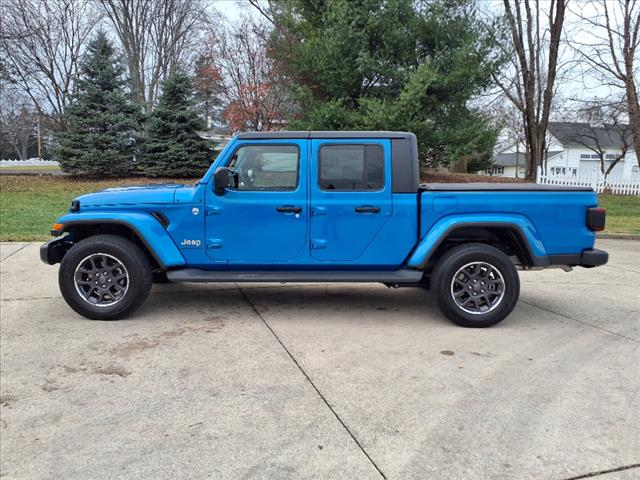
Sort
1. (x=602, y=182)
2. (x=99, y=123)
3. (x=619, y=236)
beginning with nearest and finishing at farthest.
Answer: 1. (x=619, y=236)
2. (x=99, y=123)
3. (x=602, y=182)

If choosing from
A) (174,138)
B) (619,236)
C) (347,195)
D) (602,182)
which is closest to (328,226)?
(347,195)

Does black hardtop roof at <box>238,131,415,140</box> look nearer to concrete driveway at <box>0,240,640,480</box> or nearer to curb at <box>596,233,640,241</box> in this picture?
concrete driveway at <box>0,240,640,480</box>

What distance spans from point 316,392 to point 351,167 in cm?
234

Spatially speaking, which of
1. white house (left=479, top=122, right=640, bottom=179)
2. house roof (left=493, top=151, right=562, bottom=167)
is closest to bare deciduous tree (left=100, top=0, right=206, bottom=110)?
white house (left=479, top=122, right=640, bottom=179)

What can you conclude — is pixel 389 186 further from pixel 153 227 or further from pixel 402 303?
pixel 153 227

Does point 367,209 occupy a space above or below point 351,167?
below

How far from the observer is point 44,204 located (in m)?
14.7

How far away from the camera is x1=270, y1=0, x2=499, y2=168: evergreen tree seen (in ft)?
52.5

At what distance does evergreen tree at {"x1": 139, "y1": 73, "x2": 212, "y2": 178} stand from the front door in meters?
14.8

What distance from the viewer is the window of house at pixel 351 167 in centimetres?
479

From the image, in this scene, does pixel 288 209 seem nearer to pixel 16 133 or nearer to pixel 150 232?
pixel 150 232

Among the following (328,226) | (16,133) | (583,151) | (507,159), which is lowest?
(328,226)

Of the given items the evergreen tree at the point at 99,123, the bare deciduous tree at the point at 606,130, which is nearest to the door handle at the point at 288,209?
the evergreen tree at the point at 99,123

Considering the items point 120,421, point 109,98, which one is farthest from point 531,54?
point 120,421
